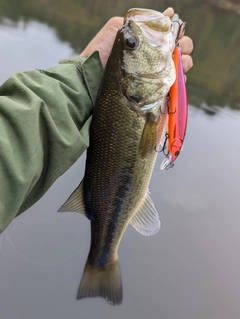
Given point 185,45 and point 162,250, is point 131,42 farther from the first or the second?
point 162,250

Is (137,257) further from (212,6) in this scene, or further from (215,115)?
(212,6)

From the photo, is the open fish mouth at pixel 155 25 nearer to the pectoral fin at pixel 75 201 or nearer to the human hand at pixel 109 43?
the human hand at pixel 109 43

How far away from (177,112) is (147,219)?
1.77 feet

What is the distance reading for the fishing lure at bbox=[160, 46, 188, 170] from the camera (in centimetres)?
134

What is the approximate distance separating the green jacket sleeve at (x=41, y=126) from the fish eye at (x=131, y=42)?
256 millimetres

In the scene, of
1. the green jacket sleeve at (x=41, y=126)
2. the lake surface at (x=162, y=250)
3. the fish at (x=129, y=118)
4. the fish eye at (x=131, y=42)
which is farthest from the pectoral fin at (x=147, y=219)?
the lake surface at (x=162, y=250)

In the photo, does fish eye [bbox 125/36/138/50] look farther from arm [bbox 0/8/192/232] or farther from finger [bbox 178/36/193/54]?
finger [bbox 178/36/193/54]

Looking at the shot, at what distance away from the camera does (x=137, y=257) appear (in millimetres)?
2820

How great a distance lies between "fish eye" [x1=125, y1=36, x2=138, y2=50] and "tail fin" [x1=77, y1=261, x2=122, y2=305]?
104 centimetres

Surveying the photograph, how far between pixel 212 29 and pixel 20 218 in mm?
14750

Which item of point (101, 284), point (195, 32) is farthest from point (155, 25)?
point (195, 32)

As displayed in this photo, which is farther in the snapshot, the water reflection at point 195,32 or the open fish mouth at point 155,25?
the water reflection at point 195,32

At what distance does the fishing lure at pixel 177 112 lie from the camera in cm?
134

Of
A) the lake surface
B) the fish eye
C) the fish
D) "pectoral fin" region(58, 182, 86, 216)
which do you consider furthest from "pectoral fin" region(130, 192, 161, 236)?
the lake surface
